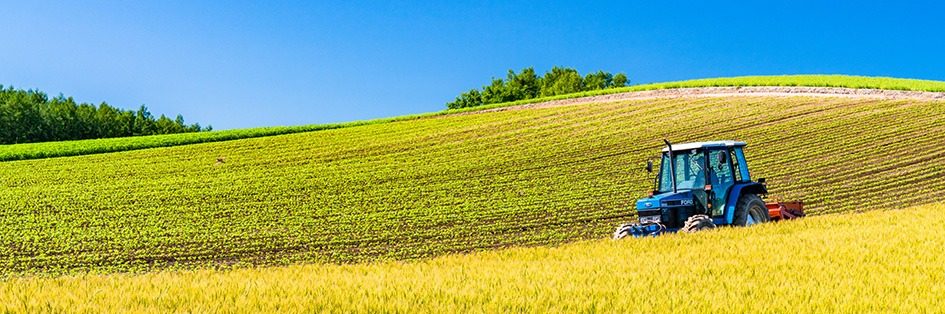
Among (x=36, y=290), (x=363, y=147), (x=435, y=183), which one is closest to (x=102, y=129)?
(x=363, y=147)

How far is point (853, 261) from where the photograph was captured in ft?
28.1

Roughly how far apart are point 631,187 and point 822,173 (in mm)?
5717

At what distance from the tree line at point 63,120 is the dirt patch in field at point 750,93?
1744 inches

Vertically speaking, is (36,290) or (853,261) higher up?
(36,290)

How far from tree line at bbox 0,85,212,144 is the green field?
42.5 metres

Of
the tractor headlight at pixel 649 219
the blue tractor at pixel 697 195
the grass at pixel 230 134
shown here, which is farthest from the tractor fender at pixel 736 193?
the grass at pixel 230 134

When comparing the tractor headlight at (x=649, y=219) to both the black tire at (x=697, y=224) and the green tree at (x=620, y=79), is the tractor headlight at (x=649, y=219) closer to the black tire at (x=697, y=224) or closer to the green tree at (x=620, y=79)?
the black tire at (x=697, y=224)

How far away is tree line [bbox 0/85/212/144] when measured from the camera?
225 feet

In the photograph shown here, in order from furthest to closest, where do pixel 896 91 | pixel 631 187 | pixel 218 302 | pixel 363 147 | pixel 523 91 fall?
pixel 523 91
pixel 896 91
pixel 363 147
pixel 631 187
pixel 218 302

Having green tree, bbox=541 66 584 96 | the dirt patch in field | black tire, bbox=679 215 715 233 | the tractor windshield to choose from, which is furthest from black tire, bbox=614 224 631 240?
green tree, bbox=541 66 584 96

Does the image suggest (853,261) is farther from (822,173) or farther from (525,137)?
(525,137)

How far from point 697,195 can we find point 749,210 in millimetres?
972

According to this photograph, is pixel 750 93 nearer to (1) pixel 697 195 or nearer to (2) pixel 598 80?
(1) pixel 697 195

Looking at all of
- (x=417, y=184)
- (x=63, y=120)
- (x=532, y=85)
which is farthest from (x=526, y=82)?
(x=417, y=184)
